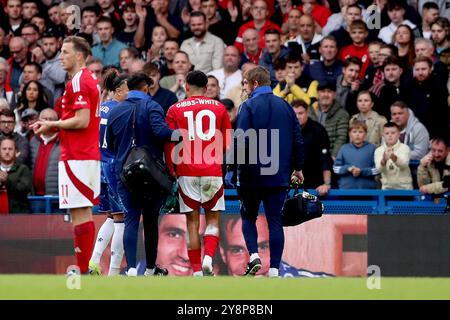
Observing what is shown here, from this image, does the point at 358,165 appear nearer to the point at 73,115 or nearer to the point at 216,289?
the point at 73,115

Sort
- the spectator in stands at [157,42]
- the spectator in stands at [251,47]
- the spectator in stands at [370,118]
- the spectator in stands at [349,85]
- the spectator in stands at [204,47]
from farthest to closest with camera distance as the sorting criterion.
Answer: the spectator in stands at [157,42] → the spectator in stands at [204,47] → the spectator in stands at [251,47] → the spectator in stands at [349,85] → the spectator in stands at [370,118]

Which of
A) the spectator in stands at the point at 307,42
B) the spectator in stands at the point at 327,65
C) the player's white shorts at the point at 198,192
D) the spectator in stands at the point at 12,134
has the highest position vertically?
the spectator in stands at the point at 307,42

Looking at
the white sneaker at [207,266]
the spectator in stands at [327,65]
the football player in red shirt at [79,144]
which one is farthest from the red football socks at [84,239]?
the spectator in stands at [327,65]

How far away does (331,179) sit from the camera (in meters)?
18.9

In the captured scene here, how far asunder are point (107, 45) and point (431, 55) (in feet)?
17.7

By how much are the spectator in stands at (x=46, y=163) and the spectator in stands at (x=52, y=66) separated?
1744 millimetres

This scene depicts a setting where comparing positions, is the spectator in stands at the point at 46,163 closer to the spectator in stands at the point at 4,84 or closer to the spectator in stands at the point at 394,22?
the spectator in stands at the point at 4,84

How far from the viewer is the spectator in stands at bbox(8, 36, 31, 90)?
22172 millimetres

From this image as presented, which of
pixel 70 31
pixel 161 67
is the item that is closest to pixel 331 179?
pixel 161 67

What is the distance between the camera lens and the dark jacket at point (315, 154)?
18641mm

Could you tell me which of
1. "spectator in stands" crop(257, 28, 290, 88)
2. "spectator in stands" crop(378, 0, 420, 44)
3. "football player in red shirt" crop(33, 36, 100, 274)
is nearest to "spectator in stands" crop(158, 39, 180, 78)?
"spectator in stands" crop(257, 28, 290, 88)

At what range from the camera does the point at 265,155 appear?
50.4 ft

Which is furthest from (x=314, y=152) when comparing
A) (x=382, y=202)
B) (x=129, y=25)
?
(x=129, y=25)

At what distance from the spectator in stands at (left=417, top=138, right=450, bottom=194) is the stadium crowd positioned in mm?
19
